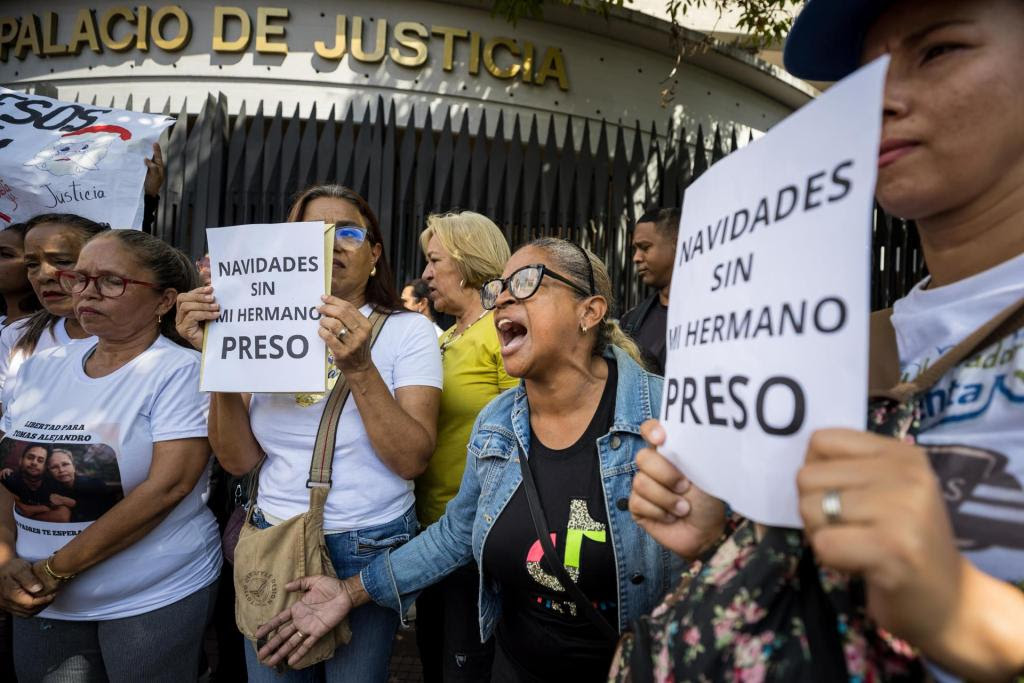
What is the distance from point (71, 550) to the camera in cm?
221

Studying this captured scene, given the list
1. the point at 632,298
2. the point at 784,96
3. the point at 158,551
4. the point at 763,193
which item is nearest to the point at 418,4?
the point at 632,298

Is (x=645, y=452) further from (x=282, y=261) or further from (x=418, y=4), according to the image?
(x=418, y=4)

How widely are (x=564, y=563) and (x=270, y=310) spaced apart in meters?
1.29

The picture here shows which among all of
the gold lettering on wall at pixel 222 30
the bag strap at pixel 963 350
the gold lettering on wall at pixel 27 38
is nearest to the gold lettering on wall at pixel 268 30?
the gold lettering on wall at pixel 222 30

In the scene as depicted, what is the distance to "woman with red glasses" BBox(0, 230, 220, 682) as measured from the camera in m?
2.25

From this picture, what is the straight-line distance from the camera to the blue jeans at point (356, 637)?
2.15m

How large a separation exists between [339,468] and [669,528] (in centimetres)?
137

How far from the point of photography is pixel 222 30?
7.15m

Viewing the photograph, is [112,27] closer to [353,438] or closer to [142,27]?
[142,27]

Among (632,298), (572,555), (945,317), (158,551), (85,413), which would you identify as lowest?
(158,551)

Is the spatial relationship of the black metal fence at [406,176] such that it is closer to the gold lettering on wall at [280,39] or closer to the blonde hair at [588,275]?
the gold lettering on wall at [280,39]

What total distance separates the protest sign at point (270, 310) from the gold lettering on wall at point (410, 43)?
225 inches

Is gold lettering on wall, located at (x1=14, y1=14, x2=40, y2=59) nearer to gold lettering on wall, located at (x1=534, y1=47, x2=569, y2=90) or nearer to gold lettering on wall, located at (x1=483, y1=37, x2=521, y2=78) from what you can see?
gold lettering on wall, located at (x1=483, y1=37, x2=521, y2=78)

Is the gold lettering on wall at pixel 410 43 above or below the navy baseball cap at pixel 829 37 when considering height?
above
